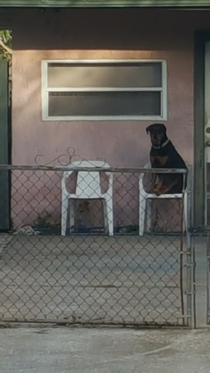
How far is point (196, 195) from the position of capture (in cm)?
1113

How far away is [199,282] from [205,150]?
3.42 m

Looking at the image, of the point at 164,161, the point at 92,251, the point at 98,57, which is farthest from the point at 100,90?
the point at 92,251

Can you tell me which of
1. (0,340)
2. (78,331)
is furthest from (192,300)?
(0,340)

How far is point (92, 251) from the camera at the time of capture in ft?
31.9

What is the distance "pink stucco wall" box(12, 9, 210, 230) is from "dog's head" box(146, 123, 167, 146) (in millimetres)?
268

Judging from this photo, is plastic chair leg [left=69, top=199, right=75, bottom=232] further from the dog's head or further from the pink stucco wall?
the dog's head

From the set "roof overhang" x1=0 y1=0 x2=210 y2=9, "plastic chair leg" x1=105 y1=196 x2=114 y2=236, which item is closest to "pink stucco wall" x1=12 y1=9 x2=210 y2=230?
"plastic chair leg" x1=105 y1=196 x2=114 y2=236

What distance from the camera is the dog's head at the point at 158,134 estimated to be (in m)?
10.8

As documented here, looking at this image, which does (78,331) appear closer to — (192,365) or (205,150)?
(192,365)

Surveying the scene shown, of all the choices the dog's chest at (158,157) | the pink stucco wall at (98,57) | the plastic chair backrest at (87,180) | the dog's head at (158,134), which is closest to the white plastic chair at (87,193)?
the plastic chair backrest at (87,180)

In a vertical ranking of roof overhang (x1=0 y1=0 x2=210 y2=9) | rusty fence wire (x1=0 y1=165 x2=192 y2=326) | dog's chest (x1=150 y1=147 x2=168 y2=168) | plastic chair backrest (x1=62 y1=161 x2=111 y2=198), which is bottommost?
rusty fence wire (x1=0 y1=165 x2=192 y2=326)

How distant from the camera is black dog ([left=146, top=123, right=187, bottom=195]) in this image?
35.4ft

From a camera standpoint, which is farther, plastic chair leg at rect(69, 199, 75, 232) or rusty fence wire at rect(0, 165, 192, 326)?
plastic chair leg at rect(69, 199, 75, 232)

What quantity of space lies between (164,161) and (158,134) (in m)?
0.36
